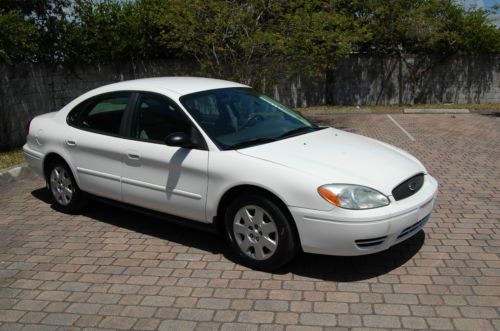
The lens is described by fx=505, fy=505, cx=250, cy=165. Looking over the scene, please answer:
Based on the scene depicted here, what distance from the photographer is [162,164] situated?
475cm

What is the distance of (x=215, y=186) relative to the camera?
441cm

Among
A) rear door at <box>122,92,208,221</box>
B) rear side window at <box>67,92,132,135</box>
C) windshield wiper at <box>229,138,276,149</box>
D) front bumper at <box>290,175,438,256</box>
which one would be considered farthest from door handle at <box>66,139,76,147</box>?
front bumper at <box>290,175,438,256</box>

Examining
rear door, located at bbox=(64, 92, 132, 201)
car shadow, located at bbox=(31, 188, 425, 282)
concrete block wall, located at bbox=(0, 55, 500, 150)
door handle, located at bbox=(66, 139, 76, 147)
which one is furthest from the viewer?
concrete block wall, located at bbox=(0, 55, 500, 150)

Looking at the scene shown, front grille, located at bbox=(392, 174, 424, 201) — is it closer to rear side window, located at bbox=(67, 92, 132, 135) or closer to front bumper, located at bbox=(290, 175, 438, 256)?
front bumper, located at bbox=(290, 175, 438, 256)

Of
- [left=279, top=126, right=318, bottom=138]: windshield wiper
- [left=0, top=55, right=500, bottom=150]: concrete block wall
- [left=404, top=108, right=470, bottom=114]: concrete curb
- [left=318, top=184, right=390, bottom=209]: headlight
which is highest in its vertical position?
[left=279, top=126, right=318, bottom=138]: windshield wiper

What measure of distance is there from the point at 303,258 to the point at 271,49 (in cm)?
689

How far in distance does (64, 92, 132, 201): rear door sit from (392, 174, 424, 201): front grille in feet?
8.79

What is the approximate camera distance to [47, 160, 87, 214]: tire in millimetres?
5797

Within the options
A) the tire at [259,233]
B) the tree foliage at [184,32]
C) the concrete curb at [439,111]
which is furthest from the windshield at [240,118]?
the concrete curb at [439,111]

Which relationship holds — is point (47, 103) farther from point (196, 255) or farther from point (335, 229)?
point (335, 229)

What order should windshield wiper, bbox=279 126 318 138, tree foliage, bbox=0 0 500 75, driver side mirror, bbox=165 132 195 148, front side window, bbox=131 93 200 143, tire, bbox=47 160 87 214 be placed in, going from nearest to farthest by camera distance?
driver side mirror, bbox=165 132 195 148
front side window, bbox=131 93 200 143
windshield wiper, bbox=279 126 318 138
tire, bbox=47 160 87 214
tree foliage, bbox=0 0 500 75

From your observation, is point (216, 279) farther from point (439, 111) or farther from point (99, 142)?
point (439, 111)

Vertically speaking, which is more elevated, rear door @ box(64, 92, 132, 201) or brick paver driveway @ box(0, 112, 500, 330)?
rear door @ box(64, 92, 132, 201)

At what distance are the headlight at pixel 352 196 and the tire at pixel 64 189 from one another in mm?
3092
